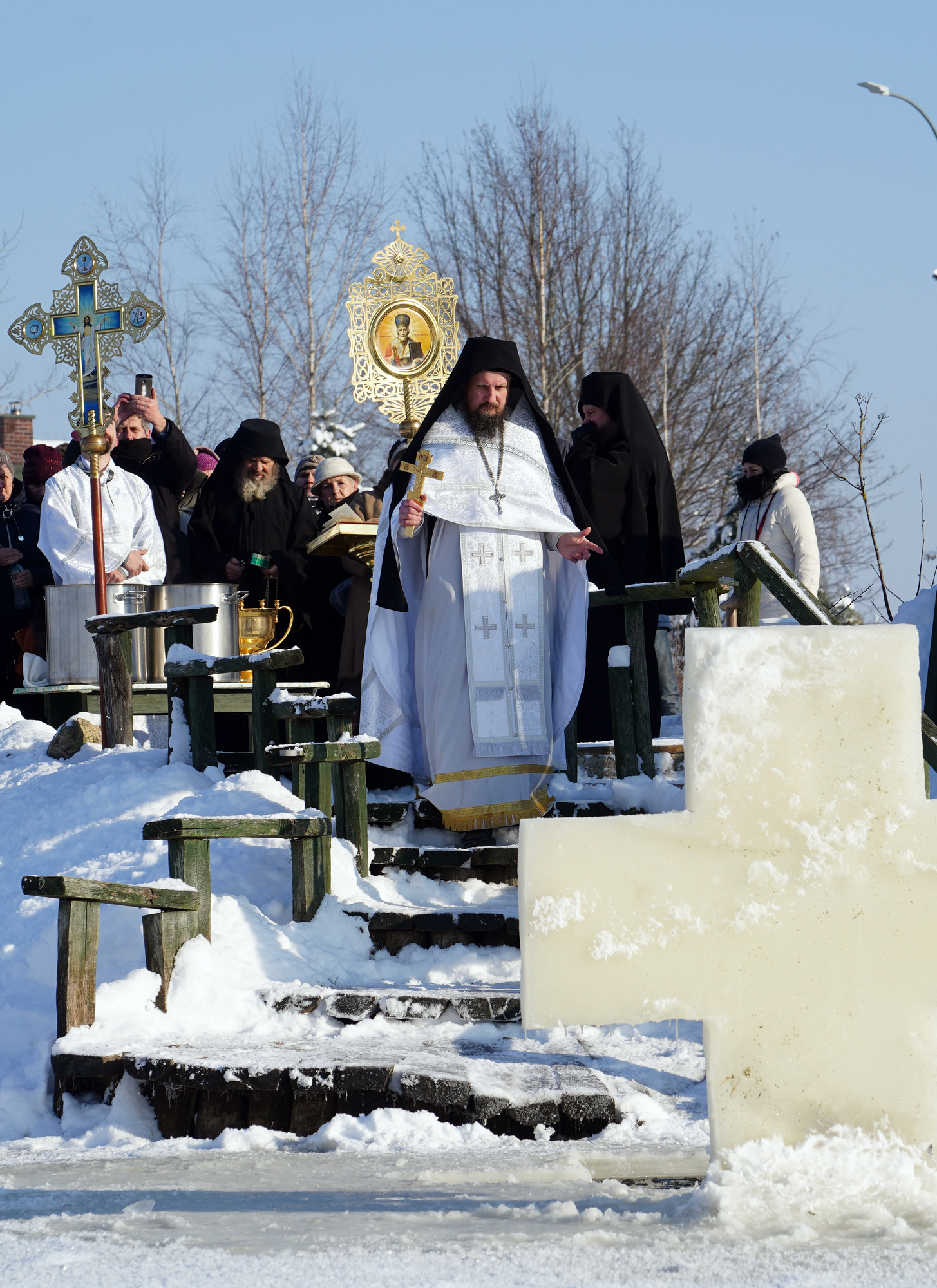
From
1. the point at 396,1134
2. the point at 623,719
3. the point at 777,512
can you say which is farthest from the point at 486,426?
the point at 396,1134

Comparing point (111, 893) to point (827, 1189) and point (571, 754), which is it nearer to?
point (827, 1189)

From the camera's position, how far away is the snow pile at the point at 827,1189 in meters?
2.42

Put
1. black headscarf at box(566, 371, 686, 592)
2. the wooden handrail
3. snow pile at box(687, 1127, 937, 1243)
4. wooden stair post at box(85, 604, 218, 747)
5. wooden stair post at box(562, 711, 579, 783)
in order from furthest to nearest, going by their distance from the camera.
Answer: black headscarf at box(566, 371, 686, 592) → wooden stair post at box(85, 604, 218, 747) → wooden stair post at box(562, 711, 579, 783) → the wooden handrail → snow pile at box(687, 1127, 937, 1243)

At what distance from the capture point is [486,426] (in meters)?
7.09

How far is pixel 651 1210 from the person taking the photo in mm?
2607

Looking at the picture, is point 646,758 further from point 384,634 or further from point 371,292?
point 371,292

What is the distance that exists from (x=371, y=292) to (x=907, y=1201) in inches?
279

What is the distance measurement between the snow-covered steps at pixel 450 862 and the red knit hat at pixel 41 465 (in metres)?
5.27

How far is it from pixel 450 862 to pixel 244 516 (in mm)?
4131

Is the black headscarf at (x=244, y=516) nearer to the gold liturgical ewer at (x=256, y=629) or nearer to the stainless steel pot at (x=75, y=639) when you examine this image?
the gold liturgical ewer at (x=256, y=629)

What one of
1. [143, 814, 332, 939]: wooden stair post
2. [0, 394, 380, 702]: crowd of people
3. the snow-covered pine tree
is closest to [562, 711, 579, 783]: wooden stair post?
[0, 394, 380, 702]: crowd of people

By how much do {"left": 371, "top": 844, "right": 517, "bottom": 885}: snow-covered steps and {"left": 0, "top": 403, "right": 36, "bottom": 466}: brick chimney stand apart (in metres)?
25.2

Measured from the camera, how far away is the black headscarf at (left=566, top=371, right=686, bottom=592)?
844 cm

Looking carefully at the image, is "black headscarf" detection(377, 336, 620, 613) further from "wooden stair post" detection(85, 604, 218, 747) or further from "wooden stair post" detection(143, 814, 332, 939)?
"wooden stair post" detection(143, 814, 332, 939)
